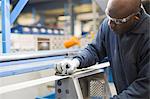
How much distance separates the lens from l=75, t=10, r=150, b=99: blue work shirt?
Answer: 0.99 m

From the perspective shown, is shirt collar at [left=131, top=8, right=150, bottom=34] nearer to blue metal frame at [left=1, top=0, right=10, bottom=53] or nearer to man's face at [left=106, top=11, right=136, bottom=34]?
man's face at [left=106, top=11, right=136, bottom=34]

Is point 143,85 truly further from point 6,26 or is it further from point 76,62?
point 6,26

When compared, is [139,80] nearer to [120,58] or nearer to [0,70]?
[120,58]

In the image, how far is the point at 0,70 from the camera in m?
1.20

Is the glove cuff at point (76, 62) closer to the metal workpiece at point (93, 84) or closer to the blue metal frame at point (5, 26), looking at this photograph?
the metal workpiece at point (93, 84)

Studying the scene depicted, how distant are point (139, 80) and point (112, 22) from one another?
0.28 meters

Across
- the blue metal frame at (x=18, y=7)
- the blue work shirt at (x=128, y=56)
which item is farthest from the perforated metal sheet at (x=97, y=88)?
the blue metal frame at (x=18, y=7)

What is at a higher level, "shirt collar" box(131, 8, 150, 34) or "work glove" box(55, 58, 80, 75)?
"shirt collar" box(131, 8, 150, 34)

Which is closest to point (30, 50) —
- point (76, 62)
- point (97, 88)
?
point (97, 88)

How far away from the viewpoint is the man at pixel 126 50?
987 millimetres

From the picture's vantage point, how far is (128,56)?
3.52 ft

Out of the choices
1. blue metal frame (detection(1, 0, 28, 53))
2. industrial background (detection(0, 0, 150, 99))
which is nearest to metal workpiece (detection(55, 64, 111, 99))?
industrial background (detection(0, 0, 150, 99))

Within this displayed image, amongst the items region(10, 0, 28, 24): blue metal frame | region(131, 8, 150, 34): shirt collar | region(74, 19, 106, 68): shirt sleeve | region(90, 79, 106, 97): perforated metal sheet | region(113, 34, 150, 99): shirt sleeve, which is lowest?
region(90, 79, 106, 97): perforated metal sheet

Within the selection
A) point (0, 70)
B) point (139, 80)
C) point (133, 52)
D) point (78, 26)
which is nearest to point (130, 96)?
point (139, 80)
